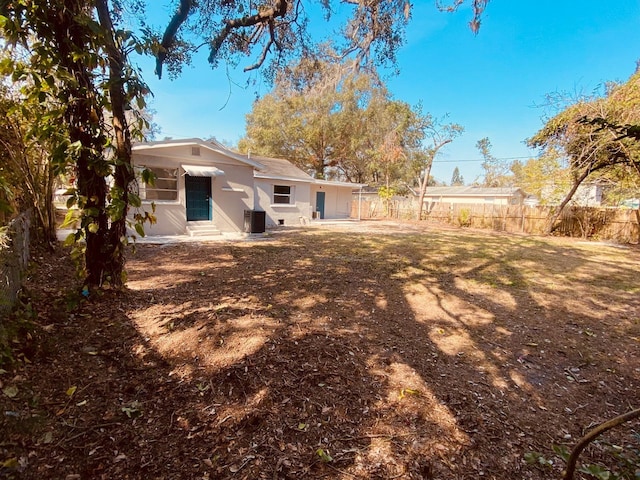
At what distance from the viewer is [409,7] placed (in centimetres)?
660

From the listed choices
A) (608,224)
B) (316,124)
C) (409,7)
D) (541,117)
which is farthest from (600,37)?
(316,124)

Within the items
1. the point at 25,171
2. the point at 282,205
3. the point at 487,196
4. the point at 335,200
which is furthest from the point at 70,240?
the point at 487,196

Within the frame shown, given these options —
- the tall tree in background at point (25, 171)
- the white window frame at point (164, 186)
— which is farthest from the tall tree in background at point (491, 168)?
the tall tree in background at point (25, 171)

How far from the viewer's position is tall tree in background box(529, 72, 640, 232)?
1031 cm

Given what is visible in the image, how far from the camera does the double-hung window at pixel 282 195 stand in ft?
55.0

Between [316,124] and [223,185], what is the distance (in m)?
15.8

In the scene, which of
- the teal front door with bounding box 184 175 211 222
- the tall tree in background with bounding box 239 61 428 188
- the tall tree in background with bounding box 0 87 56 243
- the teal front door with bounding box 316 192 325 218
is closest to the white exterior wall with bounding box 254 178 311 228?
the teal front door with bounding box 316 192 325 218

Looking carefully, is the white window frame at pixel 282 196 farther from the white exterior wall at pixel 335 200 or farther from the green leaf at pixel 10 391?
the green leaf at pixel 10 391

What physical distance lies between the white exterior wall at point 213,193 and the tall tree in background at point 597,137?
11.3 meters

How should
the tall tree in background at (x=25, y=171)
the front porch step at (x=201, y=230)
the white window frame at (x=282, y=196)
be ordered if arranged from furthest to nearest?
the white window frame at (x=282, y=196) < the front porch step at (x=201, y=230) < the tall tree in background at (x=25, y=171)

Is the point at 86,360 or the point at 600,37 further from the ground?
the point at 600,37

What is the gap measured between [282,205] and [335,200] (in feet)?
21.0

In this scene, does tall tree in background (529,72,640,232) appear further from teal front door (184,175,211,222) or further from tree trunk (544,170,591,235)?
teal front door (184,175,211,222)

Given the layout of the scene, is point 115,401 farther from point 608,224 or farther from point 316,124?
point 316,124
